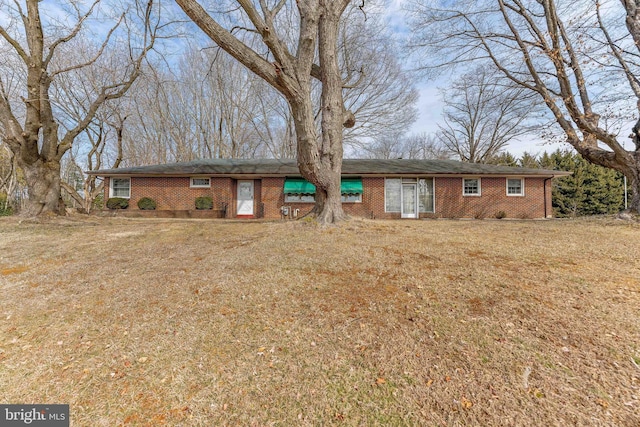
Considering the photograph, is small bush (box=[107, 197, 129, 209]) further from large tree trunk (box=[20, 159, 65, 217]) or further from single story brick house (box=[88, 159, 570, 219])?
large tree trunk (box=[20, 159, 65, 217])

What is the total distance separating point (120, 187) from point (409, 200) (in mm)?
16104

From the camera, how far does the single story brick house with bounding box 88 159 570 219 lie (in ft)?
47.3

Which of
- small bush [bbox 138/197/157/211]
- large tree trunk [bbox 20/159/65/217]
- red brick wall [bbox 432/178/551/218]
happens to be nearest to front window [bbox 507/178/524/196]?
red brick wall [bbox 432/178/551/218]

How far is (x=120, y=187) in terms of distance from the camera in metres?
14.8

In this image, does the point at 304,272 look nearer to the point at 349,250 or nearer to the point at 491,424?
the point at 349,250

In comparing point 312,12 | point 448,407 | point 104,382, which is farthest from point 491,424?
point 312,12

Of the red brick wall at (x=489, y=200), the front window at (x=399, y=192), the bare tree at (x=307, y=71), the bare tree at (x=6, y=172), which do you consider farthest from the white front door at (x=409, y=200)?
the bare tree at (x=6, y=172)

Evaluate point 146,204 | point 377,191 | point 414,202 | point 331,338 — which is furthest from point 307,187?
point 331,338

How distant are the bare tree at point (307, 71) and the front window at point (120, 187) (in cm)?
1167

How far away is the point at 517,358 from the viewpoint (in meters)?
1.96

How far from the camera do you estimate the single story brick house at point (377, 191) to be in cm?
1441

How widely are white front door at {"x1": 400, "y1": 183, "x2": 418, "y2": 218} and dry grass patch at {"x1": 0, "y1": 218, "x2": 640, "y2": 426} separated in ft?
33.6

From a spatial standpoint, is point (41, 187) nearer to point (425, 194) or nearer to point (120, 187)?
point (120, 187)

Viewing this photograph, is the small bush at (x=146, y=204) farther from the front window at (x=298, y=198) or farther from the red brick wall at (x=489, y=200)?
the red brick wall at (x=489, y=200)
